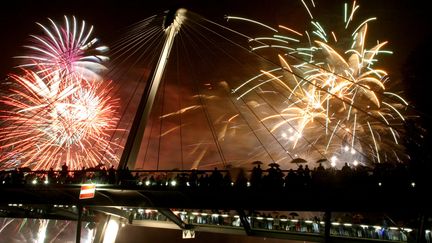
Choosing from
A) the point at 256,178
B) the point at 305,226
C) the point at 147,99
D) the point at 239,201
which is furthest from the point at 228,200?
the point at 147,99

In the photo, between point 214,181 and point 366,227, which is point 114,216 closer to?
point 214,181

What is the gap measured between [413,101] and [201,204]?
56.8ft

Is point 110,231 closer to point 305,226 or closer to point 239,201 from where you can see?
point 239,201

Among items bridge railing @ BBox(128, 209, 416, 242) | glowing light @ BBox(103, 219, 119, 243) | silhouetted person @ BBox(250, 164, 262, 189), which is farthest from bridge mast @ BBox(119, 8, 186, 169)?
silhouetted person @ BBox(250, 164, 262, 189)

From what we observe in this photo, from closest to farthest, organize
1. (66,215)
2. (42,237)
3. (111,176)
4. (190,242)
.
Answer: (111,176), (66,215), (190,242), (42,237)

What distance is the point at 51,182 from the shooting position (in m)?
23.6

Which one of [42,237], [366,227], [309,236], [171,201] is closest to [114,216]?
[171,201]

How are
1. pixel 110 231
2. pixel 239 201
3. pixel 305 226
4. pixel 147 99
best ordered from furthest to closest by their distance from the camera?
pixel 147 99, pixel 110 231, pixel 305 226, pixel 239 201

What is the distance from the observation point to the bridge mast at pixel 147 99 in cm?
2662

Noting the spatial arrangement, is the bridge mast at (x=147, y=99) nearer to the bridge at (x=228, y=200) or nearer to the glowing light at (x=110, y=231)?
the bridge at (x=228, y=200)

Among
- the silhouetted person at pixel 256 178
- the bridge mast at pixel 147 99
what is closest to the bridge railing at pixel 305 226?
the silhouetted person at pixel 256 178

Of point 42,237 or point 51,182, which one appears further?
point 42,237

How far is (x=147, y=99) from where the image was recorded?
2891 cm

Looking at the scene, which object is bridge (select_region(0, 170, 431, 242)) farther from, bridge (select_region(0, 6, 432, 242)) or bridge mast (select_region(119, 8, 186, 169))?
bridge mast (select_region(119, 8, 186, 169))
